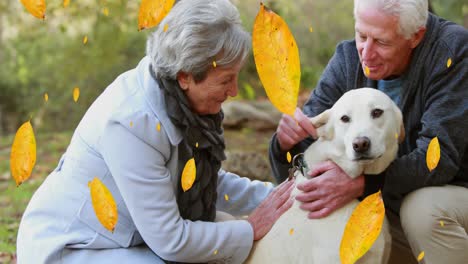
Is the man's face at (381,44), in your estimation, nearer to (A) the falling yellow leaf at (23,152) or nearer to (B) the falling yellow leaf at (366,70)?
(B) the falling yellow leaf at (366,70)

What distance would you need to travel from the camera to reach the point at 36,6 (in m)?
3.31

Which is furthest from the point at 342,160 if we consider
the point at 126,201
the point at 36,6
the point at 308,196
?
the point at 36,6

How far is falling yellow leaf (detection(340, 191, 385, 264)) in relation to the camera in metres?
2.75

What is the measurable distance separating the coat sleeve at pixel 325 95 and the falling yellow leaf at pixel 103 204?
90cm

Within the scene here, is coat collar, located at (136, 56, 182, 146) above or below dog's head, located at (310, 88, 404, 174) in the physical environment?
above

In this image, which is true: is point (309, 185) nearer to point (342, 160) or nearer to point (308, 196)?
point (308, 196)

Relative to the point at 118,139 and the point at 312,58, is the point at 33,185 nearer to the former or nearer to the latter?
the point at 118,139

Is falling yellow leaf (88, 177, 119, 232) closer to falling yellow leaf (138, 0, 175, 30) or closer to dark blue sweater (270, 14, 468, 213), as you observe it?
falling yellow leaf (138, 0, 175, 30)

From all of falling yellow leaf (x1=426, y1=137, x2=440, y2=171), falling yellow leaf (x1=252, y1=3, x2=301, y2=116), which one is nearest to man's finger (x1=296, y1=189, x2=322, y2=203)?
falling yellow leaf (x1=252, y1=3, x2=301, y2=116)

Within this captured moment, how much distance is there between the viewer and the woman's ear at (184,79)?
2.87m

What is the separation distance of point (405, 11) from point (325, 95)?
64 cm

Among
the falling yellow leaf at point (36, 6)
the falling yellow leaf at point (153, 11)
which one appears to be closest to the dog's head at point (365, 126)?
the falling yellow leaf at point (153, 11)

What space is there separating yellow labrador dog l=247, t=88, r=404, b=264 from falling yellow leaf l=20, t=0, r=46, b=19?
1.44 metres

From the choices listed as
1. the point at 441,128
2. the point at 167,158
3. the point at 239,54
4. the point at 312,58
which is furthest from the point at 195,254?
the point at 312,58
